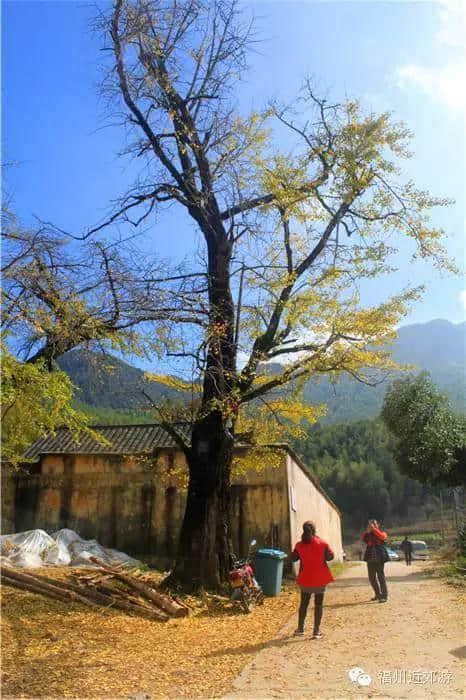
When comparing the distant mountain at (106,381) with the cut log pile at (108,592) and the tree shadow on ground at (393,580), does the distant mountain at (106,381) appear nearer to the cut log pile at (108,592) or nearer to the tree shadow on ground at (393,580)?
the cut log pile at (108,592)

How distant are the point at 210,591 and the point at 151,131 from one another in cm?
982

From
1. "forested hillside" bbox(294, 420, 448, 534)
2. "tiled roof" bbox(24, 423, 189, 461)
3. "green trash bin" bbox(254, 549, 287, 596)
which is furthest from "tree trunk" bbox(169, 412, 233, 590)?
"forested hillside" bbox(294, 420, 448, 534)

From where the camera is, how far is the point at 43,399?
7852 mm

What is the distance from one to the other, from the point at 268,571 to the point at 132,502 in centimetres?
765

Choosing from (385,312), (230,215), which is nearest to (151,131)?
(230,215)

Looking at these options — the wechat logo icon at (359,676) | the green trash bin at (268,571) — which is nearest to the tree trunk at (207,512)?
the green trash bin at (268,571)

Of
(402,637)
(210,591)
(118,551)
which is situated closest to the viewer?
(402,637)

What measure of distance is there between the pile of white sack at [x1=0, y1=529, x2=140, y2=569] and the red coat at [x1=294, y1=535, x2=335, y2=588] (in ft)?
26.2

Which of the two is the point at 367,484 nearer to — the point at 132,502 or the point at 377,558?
the point at 132,502

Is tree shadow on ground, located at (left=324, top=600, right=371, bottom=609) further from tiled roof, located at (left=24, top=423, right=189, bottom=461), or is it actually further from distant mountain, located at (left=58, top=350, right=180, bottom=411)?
tiled roof, located at (left=24, top=423, right=189, bottom=461)

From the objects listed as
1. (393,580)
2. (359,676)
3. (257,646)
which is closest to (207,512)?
(257,646)

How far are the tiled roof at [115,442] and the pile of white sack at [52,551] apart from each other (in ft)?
11.3

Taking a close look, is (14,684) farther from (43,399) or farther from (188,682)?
(43,399)

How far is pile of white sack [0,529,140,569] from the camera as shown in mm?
15180
